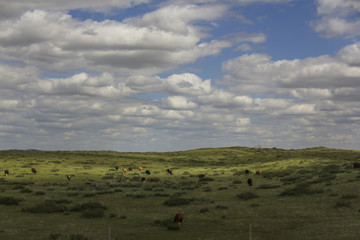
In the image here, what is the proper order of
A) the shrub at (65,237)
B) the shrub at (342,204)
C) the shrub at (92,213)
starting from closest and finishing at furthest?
1. the shrub at (65,237)
2. the shrub at (92,213)
3. the shrub at (342,204)

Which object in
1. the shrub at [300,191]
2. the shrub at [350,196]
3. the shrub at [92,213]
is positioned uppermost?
the shrub at [350,196]

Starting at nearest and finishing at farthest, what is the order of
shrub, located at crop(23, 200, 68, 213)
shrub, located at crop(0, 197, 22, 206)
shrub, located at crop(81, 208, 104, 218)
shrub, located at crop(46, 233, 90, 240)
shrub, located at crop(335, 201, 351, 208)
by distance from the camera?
shrub, located at crop(46, 233, 90, 240) → shrub, located at crop(81, 208, 104, 218) → shrub, located at crop(335, 201, 351, 208) → shrub, located at crop(23, 200, 68, 213) → shrub, located at crop(0, 197, 22, 206)

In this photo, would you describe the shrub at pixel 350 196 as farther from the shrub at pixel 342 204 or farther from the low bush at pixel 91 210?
the low bush at pixel 91 210

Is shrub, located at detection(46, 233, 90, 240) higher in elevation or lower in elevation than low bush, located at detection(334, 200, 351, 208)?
lower

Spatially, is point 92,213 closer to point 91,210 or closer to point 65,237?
point 91,210

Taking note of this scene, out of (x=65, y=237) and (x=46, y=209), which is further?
(x=46, y=209)

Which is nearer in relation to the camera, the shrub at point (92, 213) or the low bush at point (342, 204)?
the shrub at point (92, 213)

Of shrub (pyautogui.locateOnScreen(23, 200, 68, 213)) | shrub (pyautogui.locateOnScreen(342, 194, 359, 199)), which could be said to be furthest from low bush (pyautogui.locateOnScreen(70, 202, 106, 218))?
shrub (pyautogui.locateOnScreen(342, 194, 359, 199))

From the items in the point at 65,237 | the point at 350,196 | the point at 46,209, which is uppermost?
the point at 350,196

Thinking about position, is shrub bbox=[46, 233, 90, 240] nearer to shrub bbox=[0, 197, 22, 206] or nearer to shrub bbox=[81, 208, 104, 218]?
shrub bbox=[81, 208, 104, 218]

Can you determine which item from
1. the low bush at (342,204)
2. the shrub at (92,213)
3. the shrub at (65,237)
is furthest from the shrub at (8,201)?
the low bush at (342,204)

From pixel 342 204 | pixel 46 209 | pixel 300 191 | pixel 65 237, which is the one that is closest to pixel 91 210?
pixel 46 209

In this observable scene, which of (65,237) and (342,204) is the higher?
(342,204)

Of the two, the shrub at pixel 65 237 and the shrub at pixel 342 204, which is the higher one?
the shrub at pixel 342 204
